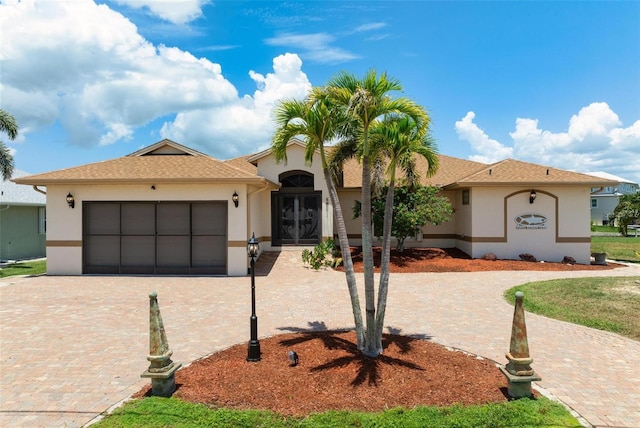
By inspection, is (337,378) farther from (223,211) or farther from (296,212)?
(296,212)

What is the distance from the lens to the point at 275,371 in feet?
18.0

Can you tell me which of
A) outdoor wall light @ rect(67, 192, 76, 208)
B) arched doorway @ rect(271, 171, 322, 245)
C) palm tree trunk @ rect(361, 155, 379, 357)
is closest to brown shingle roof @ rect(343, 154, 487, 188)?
arched doorway @ rect(271, 171, 322, 245)

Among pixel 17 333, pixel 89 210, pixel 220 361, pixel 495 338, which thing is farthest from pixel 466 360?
pixel 89 210

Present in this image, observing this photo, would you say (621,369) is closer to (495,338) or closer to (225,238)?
(495,338)

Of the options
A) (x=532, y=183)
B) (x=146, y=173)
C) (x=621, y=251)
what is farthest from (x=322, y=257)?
(x=621, y=251)

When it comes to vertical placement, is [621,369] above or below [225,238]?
below

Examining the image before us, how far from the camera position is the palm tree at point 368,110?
551 centimetres

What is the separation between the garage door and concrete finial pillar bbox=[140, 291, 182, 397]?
9.78 meters

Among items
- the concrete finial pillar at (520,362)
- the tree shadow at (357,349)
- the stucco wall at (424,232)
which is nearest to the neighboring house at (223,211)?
the stucco wall at (424,232)

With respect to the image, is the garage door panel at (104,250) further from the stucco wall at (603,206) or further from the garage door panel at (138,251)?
the stucco wall at (603,206)

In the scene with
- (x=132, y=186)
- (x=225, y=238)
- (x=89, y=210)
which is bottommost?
(x=225, y=238)

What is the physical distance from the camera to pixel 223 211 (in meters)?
14.5

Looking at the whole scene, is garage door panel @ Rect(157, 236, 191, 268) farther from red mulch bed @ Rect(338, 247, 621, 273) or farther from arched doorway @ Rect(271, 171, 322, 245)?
red mulch bed @ Rect(338, 247, 621, 273)

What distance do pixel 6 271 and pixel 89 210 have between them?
16.9ft
